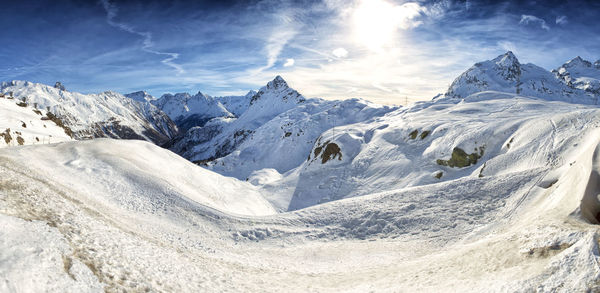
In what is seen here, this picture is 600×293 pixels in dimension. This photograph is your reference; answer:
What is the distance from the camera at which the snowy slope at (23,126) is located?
30.1 m

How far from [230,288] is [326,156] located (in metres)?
44.1

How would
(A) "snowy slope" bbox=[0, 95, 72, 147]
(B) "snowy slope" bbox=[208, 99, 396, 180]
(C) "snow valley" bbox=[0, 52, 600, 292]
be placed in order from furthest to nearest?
(B) "snowy slope" bbox=[208, 99, 396, 180], (A) "snowy slope" bbox=[0, 95, 72, 147], (C) "snow valley" bbox=[0, 52, 600, 292]

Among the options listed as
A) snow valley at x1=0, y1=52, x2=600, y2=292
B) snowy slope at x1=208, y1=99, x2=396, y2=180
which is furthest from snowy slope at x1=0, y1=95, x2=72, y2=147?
snowy slope at x1=208, y1=99, x2=396, y2=180

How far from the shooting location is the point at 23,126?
35.1 m

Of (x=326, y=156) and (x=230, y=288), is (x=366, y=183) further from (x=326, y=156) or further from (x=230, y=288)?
(x=230, y=288)

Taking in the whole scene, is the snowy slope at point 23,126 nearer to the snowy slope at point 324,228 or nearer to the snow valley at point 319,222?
the snow valley at point 319,222

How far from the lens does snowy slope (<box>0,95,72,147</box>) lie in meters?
30.1

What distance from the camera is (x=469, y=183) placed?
21.5 meters

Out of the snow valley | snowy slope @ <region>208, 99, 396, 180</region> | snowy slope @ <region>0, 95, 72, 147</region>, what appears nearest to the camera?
the snow valley

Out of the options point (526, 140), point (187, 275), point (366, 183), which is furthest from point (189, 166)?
point (526, 140)

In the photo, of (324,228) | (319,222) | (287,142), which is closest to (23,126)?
(319,222)

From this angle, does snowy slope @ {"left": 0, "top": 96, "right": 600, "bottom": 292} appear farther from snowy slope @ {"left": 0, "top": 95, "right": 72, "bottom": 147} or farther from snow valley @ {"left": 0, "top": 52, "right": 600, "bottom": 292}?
snowy slope @ {"left": 0, "top": 95, "right": 72, "bottom": 147}

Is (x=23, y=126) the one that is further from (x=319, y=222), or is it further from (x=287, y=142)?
(x=287, y=142)

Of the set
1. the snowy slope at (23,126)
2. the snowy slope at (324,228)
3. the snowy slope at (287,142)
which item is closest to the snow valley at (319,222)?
the snowy slope at (324,228)
